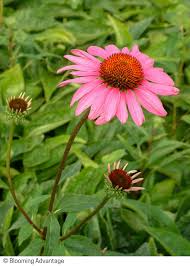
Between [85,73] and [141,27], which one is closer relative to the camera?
[85,73]

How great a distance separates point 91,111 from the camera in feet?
3.01

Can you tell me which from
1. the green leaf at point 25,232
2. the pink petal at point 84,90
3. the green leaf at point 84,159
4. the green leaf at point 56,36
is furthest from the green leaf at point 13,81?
the pink petal at point 84,90

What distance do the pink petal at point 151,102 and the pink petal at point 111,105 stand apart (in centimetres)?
5

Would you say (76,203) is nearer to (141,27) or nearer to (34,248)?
(34,248)

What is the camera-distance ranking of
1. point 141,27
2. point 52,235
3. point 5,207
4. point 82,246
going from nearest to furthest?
point 52,235
point 82,246
point 5,207
point 141,27

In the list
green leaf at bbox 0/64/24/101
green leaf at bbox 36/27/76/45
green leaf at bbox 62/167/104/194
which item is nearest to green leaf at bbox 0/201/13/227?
green leaf at bbox 62/167/104/194

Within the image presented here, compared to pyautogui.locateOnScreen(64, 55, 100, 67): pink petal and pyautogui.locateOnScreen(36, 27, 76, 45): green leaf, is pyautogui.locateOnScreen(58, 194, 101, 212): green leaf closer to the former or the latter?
pyautogui.locateOnScreen(64, 55, 100, 67): pink petal

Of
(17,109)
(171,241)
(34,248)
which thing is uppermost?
(17,109)

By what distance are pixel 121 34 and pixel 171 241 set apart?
0.96m

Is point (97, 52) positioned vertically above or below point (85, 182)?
above

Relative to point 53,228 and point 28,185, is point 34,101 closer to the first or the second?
point 28,185

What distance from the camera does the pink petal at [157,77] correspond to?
101 centimetres

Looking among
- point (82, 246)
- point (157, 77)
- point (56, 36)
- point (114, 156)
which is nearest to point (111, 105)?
point (157, 77)

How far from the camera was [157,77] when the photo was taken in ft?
3.35
